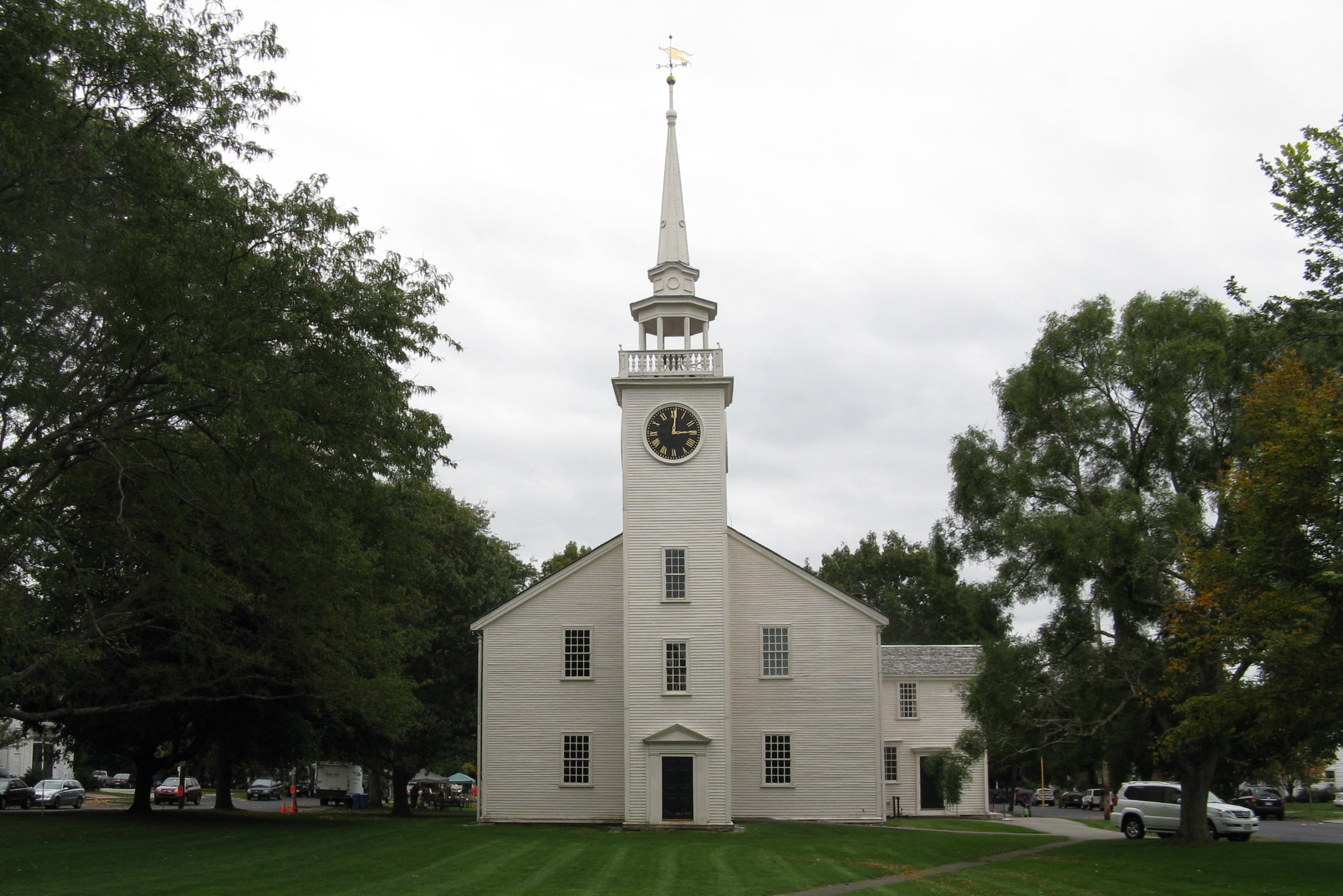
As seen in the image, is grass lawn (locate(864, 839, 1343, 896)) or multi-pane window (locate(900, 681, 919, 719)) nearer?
grass lawn (locate(864, 839, 1343, 896))

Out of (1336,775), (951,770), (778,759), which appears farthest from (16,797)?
(1336,775)

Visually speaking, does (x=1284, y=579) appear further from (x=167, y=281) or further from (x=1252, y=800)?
(x=1252, y=800)

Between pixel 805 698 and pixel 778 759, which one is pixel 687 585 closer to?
pixel 805 698

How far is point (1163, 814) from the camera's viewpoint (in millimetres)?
37562

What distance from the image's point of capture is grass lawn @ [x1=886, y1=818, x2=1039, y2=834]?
4044 centimetres

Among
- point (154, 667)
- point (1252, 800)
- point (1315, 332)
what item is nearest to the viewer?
point (1315, 332)

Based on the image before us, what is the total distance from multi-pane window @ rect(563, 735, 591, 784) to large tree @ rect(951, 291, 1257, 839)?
1499 centimetres

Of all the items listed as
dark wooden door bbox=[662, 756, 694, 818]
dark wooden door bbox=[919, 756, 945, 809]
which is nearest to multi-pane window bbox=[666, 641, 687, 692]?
dark wooden door bbox=[662, 756, 694, 818]

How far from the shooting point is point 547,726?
40.3m

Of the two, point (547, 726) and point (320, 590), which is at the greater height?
point (320, 590)

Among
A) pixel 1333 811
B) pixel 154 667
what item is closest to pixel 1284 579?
pixel 154 667

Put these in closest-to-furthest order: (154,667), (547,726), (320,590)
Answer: (320,590)
(154,667)
(547,726)

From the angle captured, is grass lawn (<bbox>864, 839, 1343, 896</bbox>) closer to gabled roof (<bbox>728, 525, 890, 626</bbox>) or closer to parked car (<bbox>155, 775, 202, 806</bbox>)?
gabled roof (<bbox>728, 525, 890, 626</bbox>)

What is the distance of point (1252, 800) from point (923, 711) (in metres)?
17.8
